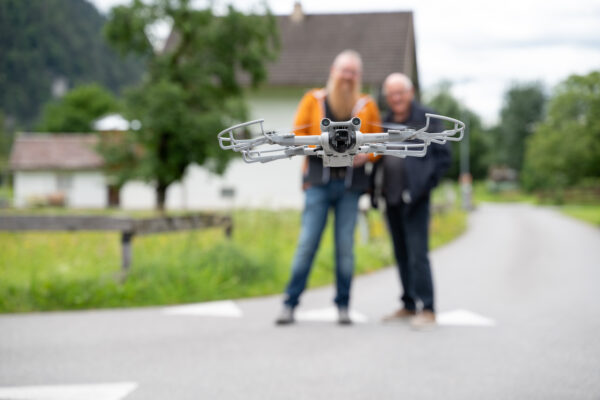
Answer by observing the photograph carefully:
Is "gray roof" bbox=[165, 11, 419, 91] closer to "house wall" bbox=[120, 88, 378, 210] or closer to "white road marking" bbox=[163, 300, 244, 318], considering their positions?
"house wall" bbox=[120, 88, 378, 210]

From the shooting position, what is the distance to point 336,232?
5.09m

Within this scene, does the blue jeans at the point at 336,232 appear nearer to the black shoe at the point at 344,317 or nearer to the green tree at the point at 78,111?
the black shoe at the point at 344,317

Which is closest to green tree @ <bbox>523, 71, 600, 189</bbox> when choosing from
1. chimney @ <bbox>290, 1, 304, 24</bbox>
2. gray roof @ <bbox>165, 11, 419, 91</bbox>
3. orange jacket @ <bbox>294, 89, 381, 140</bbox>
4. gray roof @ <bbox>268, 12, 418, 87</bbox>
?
orange jacket @ <bbox>294, 89, 381, 140</bbox>

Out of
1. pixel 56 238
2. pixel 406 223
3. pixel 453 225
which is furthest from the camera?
A: pixel 453 225

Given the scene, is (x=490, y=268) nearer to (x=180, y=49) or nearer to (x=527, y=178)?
(x=180, y=49)

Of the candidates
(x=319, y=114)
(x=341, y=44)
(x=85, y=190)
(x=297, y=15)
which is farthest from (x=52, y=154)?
(x=319, y=114)

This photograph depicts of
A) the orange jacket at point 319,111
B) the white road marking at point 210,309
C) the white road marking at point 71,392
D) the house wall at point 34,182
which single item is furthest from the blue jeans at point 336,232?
the house wall at point 34,182

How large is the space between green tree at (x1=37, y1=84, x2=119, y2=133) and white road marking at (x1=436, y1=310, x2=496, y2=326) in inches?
3171

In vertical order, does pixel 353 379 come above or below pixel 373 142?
below

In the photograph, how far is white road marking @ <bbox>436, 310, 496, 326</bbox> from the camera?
519cm

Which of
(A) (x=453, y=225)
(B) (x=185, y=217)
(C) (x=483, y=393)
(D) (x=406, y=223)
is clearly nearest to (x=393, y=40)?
(A) (x=453, y=225)

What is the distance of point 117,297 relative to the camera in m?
6.13

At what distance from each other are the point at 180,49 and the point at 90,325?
16609mm

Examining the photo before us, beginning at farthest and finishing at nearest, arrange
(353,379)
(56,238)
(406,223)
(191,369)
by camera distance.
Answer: (56,238) < (406,223) < (191,369) < (353,379)
